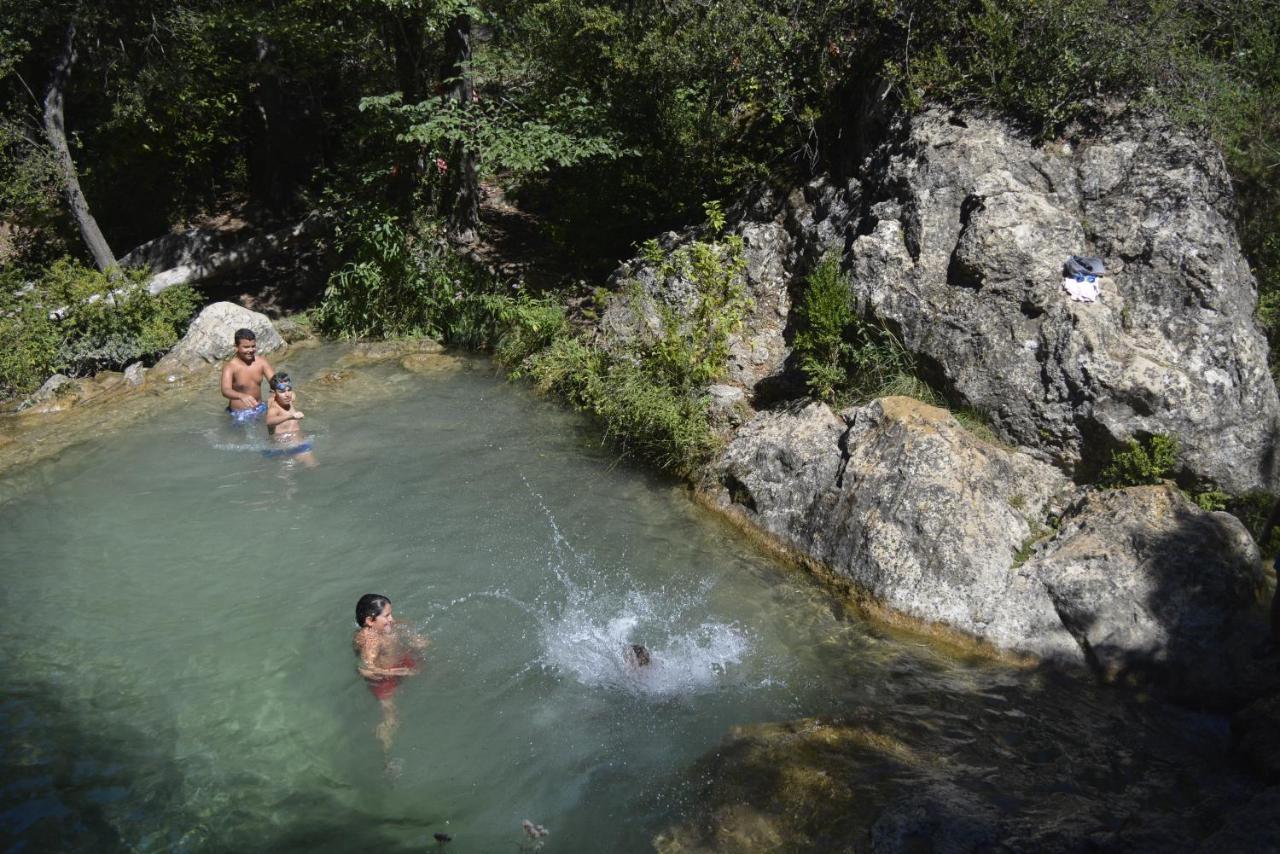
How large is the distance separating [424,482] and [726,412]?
9.93 feet

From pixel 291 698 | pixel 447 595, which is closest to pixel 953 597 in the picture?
pixel 447 595

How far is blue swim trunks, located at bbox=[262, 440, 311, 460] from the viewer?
30.2 ft

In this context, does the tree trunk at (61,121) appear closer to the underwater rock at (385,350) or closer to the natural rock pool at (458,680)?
the underwater rock at (385,350)

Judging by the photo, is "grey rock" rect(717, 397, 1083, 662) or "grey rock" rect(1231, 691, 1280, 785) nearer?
"grey rock" rect(1231, 691, 1280, 785)

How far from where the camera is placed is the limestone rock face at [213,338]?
457 inches

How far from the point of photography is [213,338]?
38.6ft

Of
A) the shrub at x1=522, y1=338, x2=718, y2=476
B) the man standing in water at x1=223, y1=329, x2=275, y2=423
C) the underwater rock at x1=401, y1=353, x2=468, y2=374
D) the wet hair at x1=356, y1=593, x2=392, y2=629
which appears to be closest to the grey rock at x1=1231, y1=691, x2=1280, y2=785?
the shrub at x1=522, y1=338, x2=718, y2=476

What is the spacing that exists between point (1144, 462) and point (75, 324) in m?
11.9

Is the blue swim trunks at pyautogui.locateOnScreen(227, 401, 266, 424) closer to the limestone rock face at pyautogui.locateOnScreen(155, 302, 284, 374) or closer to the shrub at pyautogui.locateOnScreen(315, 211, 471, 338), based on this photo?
the limestone rock face at pyautogui.locateOnScreen(155, 302, 284, 374)

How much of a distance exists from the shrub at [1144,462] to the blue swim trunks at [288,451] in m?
7.43

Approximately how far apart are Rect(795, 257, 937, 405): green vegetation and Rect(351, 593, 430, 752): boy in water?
4464 millimetres

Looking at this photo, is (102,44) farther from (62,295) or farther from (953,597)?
(953,597)

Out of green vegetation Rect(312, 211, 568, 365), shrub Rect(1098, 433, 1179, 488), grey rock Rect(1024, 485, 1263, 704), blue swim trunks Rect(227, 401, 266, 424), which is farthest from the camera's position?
green vegetation Rect(312, 211, 568, 365)

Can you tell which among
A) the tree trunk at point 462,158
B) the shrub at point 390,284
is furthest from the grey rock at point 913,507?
the tree trunk at point 462,158
